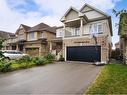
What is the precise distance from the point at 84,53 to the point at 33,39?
52.9 feet

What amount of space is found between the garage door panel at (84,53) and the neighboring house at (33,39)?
8455 millimetres

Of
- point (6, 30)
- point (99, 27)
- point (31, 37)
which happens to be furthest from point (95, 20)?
point (6, 30)

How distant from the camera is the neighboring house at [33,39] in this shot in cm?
3061

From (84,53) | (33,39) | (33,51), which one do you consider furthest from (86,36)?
(33,39)

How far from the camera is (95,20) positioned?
22703 mm

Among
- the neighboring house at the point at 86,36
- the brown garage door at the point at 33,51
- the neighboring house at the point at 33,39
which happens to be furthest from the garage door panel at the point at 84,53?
the brown garage door at the point at 33,51

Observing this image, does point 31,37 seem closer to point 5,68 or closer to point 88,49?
point 88,49

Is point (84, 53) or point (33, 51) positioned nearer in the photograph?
point (84, 53)

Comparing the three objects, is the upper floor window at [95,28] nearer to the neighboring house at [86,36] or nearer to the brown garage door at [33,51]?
the neighboring house at [86,36]

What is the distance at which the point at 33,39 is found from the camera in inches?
1332

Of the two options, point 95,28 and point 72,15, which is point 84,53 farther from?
point 72,15

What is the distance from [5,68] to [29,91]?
7271mm

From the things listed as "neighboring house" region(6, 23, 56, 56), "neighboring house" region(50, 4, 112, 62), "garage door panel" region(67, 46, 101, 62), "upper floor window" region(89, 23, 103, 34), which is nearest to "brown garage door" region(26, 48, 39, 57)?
"neighboring house" region(6, 23, 56, 56)

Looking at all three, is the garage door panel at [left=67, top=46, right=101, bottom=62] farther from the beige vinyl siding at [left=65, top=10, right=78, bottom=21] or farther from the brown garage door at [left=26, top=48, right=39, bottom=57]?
the brown garage door at [left=26, top=48, right=39, bottom=57]
